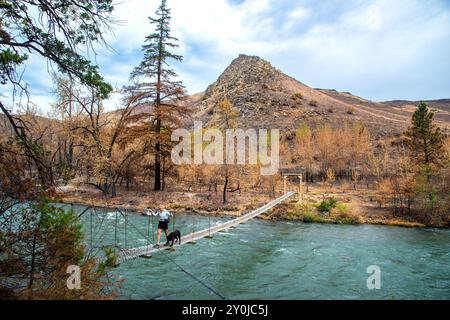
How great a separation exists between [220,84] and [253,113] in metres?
26.4

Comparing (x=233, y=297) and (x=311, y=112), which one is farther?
(x=311, y=112)

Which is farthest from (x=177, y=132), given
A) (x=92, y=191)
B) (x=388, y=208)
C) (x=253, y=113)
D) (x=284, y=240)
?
(x=253, y=113)

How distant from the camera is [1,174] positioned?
493 cm

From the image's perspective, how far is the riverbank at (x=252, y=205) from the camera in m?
20.4

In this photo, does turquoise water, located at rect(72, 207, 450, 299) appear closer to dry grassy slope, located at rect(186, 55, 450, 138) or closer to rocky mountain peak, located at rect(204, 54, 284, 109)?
dry grassy slope, located at rect(186, 55, 450, 138)

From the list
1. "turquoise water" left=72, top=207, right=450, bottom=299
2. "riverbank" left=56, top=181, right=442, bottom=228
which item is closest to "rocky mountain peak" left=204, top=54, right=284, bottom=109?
"riverbank" left=56, top=181, right=442, bottom=228

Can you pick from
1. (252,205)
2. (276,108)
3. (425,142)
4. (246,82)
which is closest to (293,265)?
(252,205)

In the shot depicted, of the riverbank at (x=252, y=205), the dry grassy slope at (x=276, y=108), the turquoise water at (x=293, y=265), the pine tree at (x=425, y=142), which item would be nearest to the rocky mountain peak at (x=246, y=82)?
the dry grassy slope at (x=276, y=108)

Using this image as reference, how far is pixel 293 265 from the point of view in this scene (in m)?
11.3

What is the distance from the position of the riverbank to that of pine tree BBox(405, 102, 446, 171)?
4.97m

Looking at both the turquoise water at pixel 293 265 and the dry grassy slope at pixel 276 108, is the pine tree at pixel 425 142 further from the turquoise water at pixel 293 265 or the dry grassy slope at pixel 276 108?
the dry grassy slope at pixel 276 108

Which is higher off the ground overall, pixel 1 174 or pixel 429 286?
pixel 1 174

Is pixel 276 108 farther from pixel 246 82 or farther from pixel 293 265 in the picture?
pixel 293 265
